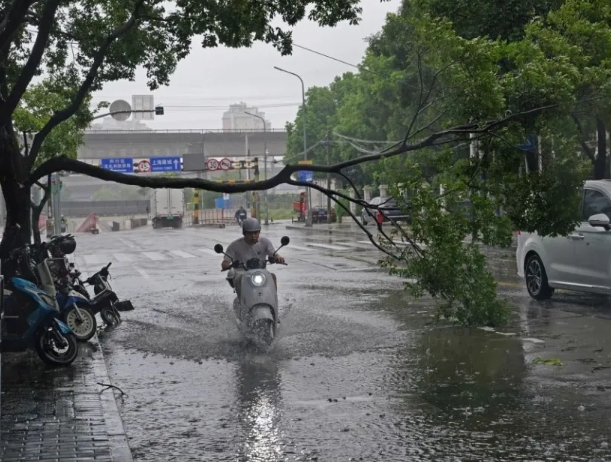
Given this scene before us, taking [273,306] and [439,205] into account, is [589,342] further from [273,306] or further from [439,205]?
[273,306]

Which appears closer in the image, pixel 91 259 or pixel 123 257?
pixel 91 259

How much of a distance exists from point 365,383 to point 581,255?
623 centimetres

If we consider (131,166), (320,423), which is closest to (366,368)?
(320,423)

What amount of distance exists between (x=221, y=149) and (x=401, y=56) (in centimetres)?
3830

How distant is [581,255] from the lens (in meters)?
14.6

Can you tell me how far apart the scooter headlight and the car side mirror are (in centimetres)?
495

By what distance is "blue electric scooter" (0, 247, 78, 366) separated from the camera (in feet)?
35.3

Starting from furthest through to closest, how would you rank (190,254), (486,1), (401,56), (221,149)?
(221,149)
(401,56)
(190,254)
(486,1)

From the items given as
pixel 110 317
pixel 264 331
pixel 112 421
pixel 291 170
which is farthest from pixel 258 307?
pixel 110 317

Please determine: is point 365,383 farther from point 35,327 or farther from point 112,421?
point 35,327

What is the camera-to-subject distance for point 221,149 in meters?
79.1

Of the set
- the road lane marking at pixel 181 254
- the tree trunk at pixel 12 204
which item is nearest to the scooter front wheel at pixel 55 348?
the tree trunk at pixel 12 204

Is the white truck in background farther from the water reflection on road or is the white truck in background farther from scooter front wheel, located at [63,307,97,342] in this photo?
the water reflection on road

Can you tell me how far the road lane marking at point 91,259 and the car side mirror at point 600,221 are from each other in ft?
62.9
